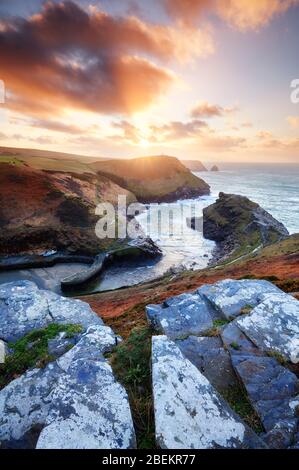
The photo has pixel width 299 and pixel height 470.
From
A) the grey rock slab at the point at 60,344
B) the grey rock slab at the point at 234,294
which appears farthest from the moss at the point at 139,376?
the grey rock slab at the point at 234,294

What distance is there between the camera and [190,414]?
12.3 feet

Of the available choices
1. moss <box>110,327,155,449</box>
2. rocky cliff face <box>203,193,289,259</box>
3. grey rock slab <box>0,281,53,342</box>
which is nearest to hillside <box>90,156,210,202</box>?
rocky cliff face <box>203,193,289,259</box>

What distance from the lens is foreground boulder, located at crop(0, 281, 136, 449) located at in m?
3.60

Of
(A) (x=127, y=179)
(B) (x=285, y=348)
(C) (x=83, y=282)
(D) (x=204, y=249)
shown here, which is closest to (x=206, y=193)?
(A) (x=127, y=179)

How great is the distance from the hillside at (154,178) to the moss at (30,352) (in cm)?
6832

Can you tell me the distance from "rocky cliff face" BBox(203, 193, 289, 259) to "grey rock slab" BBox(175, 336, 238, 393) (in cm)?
2610

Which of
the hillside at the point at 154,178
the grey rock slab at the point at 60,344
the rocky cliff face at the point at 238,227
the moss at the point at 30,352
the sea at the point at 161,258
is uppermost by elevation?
the hillside at the point at 154,178

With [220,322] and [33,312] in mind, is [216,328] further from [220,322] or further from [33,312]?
[33,312]

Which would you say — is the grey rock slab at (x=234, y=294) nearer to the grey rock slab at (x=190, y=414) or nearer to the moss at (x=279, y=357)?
the moss at (x=279, y=357)

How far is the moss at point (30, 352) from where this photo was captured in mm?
5594

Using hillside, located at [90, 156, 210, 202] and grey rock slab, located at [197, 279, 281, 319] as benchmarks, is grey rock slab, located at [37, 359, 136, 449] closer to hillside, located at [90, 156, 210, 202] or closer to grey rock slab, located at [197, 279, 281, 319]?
grey rock slab, located at [197, 279, 281, 319]

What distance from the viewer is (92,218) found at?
128 ft

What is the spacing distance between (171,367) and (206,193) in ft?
299
